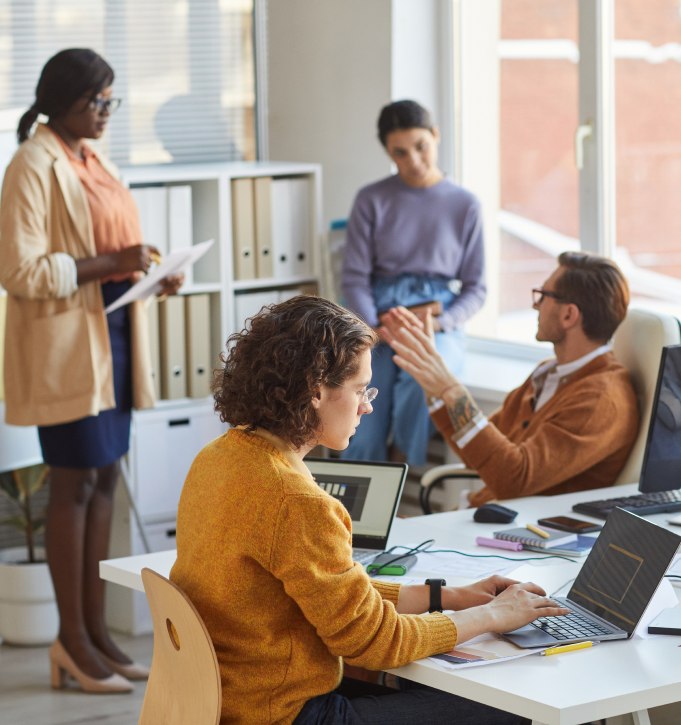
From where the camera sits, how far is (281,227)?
13.0 ft

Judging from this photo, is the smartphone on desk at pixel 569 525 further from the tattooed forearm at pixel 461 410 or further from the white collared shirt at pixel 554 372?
the white collared shirt at pixel 554 372

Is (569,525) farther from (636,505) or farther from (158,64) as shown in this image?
(158,64)

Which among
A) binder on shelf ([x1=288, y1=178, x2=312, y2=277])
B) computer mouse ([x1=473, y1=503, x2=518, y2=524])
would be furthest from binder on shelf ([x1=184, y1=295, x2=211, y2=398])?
computer mouse ([x1=473, y1=503, x2=518, y2=524])

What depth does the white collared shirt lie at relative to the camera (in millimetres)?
2623

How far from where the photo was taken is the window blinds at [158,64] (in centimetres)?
384

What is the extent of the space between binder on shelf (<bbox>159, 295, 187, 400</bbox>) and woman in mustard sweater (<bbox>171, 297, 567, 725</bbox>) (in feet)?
6.85

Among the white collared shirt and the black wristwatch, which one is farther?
the white collared shirt

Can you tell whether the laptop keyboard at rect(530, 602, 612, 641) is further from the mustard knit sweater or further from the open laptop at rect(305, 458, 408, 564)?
the open laptop at rect(305, 458, 408, 564)

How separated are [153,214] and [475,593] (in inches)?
89.8

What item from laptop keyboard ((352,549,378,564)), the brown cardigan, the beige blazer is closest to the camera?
laptop keyboard ((352,549,378,564))

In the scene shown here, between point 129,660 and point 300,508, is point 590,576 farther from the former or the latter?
point 129,660

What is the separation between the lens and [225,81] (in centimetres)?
432

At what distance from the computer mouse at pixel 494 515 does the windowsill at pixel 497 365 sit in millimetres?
1434

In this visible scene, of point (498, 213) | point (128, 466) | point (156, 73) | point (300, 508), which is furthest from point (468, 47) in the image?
point (300, 508)
